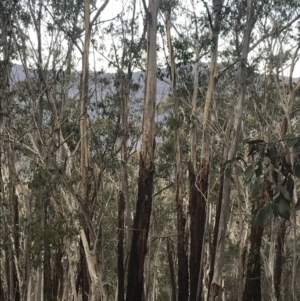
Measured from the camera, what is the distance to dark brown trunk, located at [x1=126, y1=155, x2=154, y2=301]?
26.3 feet

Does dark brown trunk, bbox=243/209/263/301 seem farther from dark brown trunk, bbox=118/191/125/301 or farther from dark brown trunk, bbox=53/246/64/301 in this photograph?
dark brown trunk, bbox=53/246/64/301

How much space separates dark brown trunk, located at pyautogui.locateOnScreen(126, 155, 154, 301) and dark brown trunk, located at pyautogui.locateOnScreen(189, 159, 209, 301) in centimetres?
263

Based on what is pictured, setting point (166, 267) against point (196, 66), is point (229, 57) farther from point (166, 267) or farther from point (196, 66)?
point (166, 267)

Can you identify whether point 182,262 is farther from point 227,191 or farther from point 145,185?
point 227,191

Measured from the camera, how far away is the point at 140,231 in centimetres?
806

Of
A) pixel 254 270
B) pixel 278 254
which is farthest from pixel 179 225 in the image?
pixel 278 254

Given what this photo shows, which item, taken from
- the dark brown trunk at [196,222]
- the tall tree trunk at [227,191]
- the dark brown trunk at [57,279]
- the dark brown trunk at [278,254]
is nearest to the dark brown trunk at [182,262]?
the dark brown trunk at [196,222]

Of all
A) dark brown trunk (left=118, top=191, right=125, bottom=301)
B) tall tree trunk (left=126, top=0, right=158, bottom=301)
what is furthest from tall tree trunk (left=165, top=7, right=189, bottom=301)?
tall tree trunk (left=126, top=0, right=158, bottom=301)

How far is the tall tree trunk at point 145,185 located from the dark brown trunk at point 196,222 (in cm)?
259

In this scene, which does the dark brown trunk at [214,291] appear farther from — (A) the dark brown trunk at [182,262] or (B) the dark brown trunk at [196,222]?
(A) the dark brown trunk at [182,262]

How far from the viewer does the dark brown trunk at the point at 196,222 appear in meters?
10.6

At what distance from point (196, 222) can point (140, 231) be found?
2.88m

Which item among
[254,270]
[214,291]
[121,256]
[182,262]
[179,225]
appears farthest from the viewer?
[179,225]

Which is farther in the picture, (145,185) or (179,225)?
(179,225)
